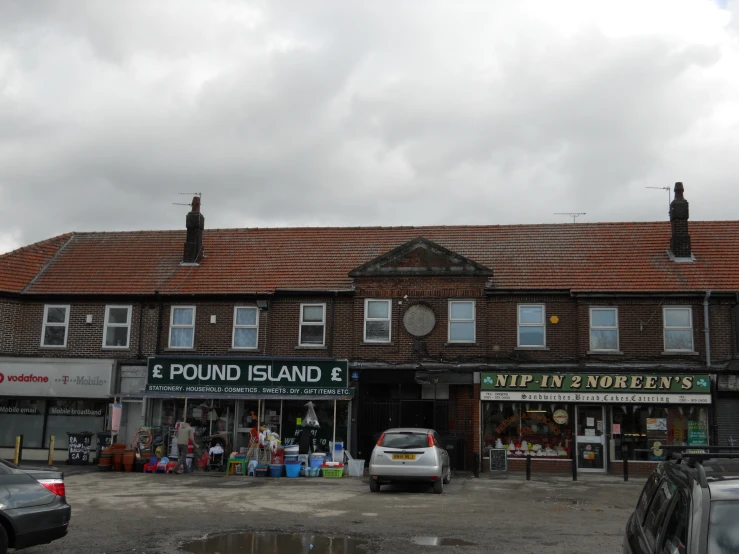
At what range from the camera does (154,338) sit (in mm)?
24328

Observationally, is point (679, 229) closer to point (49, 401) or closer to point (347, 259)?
point (347, 259)

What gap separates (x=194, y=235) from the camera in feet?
87.2

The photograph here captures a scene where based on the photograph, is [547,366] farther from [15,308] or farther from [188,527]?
[15,308]

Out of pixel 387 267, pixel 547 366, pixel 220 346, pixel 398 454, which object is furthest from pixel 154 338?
pixel 547 366

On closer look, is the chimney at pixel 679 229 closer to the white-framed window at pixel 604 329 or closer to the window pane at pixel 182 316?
the white-framed window at pixel 604 329

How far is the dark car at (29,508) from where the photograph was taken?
866 cm

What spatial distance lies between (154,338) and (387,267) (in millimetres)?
7823

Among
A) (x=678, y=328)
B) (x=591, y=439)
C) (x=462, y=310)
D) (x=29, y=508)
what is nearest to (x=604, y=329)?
(x=678, y=328)

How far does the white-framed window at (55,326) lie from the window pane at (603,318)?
16780 mm

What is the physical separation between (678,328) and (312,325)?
10983mm

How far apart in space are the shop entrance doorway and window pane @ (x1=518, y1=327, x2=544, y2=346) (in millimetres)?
2266

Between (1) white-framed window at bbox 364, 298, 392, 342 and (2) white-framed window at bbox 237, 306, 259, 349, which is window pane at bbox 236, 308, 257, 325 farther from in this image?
(1) white-framed window at bbox 364, 298, 392, 342

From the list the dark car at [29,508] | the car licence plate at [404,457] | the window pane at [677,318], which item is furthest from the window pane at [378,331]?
the dark car at [29,508]

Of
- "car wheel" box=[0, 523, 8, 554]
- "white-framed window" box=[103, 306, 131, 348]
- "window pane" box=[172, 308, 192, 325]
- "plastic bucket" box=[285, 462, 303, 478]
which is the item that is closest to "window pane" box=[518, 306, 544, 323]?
"plastic bucket" box=[285, 462, 303, 478]
